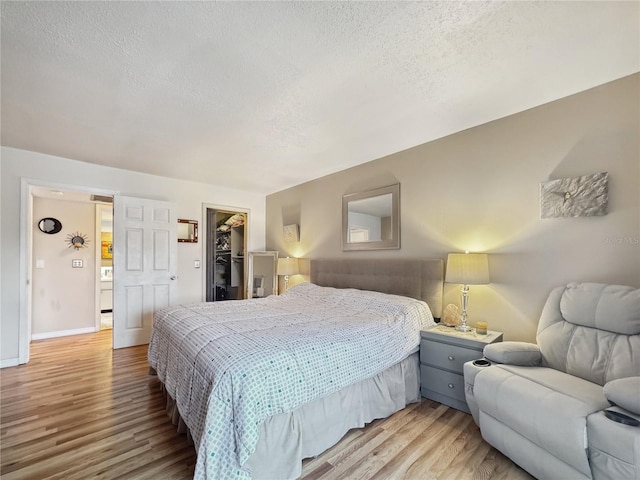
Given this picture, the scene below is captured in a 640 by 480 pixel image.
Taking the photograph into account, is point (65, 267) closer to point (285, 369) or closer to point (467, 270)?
point (285, 369)

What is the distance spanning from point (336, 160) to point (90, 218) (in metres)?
4.34

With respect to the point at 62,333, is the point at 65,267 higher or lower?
higher

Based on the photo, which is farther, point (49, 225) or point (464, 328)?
point (49, 225)

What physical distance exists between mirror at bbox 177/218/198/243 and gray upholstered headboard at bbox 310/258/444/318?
2.24 meters

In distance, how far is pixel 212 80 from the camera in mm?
1942

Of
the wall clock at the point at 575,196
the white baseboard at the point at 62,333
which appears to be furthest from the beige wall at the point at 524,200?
the white baseboard at the point at 62,333

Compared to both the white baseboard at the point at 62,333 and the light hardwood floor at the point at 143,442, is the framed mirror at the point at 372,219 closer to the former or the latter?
the light hardwood floor at the point at 143,442

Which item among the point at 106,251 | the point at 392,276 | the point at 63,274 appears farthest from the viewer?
the point at 106,251

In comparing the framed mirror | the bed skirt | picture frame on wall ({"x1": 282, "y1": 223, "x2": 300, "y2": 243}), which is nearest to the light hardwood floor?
the bed skirt

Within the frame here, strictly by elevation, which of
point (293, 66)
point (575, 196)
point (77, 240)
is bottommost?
point (77, 240)

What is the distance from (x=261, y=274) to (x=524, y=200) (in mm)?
4102

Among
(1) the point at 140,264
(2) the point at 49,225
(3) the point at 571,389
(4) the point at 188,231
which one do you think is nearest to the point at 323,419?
(3) the point at 571,389

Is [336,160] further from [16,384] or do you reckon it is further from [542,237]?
[16,384]

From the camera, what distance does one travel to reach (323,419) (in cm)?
179
